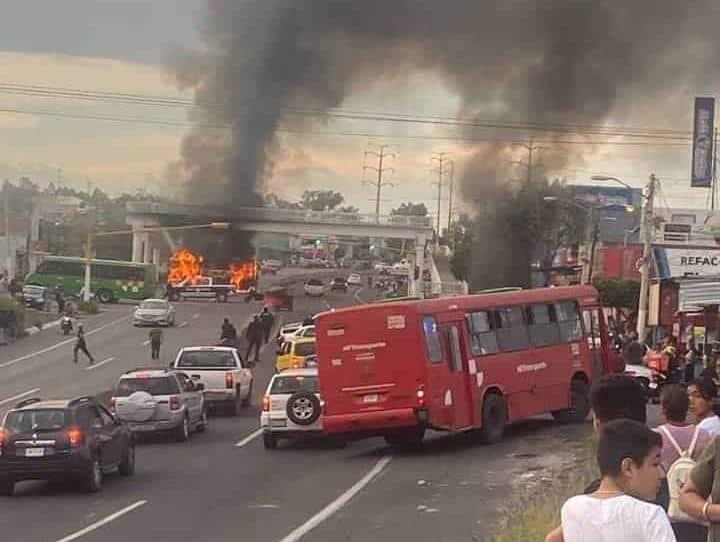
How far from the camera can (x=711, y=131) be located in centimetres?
5947

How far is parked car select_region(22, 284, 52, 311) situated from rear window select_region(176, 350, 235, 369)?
147 ft

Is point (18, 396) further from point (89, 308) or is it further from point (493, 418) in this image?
point (89, 308)

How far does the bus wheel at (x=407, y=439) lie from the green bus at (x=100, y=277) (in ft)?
209

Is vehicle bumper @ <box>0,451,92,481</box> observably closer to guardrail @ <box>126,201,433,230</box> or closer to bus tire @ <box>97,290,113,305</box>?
guardrail @ <box>126,201,433,230</box>

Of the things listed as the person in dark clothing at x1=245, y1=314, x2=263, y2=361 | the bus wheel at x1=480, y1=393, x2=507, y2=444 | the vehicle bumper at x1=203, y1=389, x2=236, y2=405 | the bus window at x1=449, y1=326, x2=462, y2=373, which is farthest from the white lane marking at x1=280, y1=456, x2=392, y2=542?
the person in dark clothing at x1=245, y1=314, x2=263, y2=361

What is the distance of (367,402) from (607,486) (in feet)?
61.2

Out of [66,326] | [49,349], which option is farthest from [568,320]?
[66,326]

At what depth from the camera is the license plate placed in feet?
61.4

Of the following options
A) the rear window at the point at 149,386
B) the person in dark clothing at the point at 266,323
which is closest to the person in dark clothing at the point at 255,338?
the person in dark clothing at the point at 266,323

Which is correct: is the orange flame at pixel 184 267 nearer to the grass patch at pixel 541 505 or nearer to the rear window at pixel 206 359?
the rear window at pixel 206 359

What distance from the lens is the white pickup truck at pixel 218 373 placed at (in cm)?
3177

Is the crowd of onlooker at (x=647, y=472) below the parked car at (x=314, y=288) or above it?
below

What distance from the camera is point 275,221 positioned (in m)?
80.7

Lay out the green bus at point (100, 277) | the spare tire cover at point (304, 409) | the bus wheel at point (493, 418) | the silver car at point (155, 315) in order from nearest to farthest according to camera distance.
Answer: the bus wheel at point (493, 418) < the spare tire cover at point (304, 409) < the silver car at point (155, 315) < the green bus at point (100, 277)
